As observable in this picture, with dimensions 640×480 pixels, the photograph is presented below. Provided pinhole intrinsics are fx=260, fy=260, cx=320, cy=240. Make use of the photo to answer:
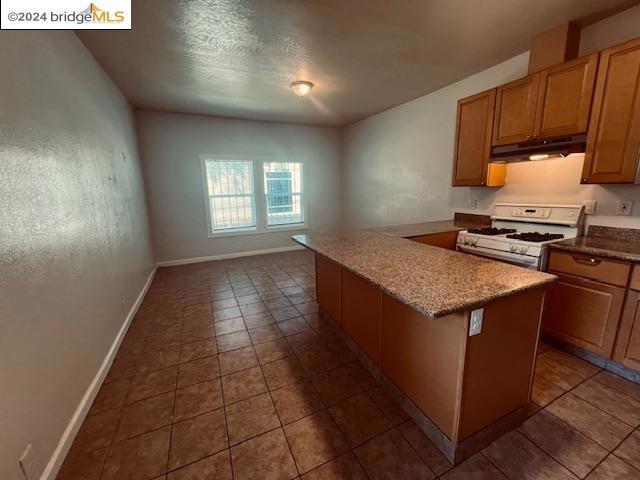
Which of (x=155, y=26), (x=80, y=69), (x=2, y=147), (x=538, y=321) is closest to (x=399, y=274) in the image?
(x=538, y=321)

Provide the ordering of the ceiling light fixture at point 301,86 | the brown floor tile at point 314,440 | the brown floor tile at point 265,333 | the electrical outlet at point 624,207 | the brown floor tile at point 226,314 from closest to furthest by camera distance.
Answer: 1. the brown floor tile at point 314,440
2. the electrical outlet at point 624,207
3. the brown floor tile at point 265,333
4. the brown floor tile at point 226,314
5. the ceiling light fixture at point 301,86

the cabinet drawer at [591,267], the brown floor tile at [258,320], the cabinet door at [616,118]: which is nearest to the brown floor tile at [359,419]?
the brown floor tile at [258,320]

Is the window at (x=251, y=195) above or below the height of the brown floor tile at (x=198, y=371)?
above

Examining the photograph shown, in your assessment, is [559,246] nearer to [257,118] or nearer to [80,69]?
Result: [80,69]

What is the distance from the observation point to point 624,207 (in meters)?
2.11

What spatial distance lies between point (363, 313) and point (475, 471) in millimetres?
1022

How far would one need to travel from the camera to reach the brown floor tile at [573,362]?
1943 mm

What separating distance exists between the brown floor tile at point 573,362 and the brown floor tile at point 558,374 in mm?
44

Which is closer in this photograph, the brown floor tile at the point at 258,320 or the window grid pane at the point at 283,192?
the brown floor tile at the point at 258,320

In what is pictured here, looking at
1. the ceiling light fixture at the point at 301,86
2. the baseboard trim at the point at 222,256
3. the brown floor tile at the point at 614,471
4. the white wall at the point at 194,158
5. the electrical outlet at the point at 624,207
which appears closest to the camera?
the brown floor tile at the point at 614,471

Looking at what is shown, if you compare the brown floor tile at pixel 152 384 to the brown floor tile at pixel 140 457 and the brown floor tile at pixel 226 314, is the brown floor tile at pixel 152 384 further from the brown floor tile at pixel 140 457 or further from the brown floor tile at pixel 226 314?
the brown floor tile at pixel 226 314

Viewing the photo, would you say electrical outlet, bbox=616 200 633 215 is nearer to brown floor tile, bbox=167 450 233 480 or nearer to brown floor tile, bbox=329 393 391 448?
brown floor tile, bbox=329 393 391 448

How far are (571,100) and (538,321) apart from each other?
73.1 inches

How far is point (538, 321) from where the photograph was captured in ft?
4.69
